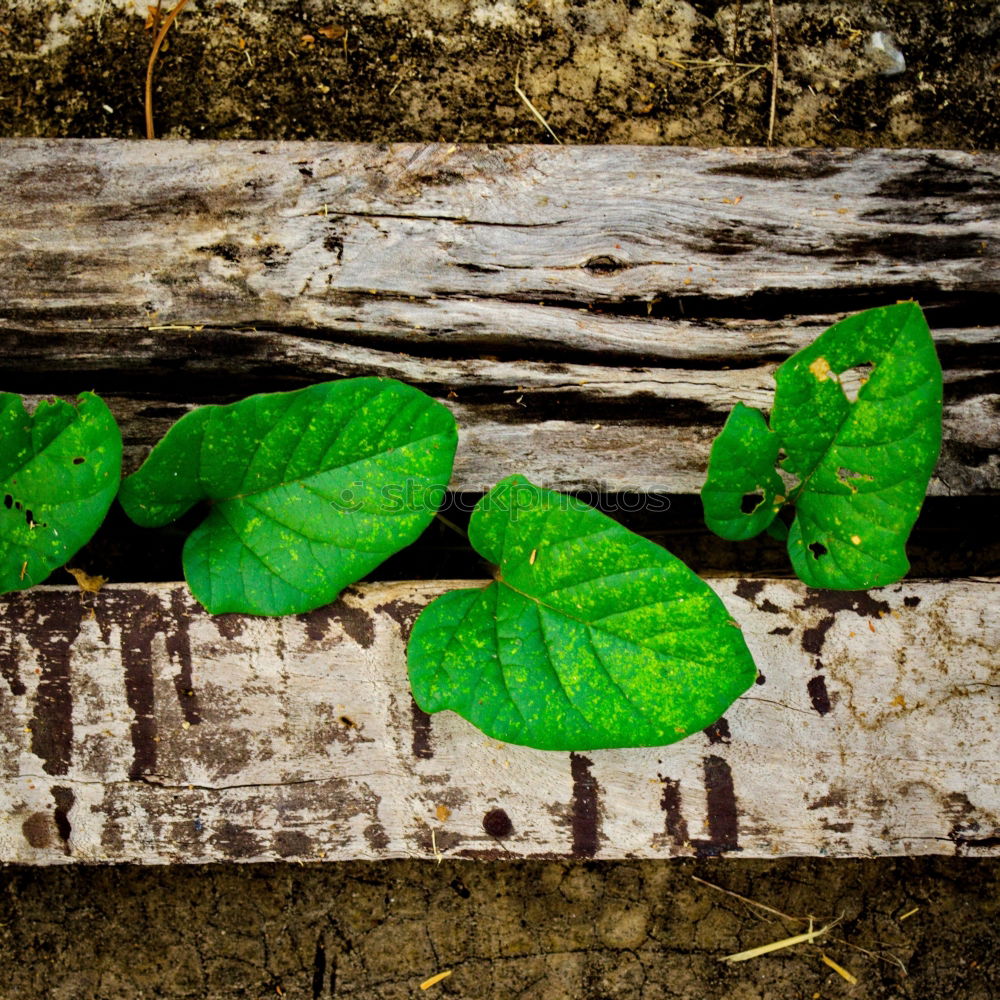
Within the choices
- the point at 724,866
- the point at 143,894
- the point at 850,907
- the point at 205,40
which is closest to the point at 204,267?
the point at 205,40

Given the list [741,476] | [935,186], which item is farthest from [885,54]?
[741,476]

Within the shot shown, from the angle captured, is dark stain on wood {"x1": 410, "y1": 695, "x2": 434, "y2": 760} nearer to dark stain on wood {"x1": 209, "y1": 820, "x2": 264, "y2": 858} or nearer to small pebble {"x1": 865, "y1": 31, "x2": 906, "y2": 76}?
dark stain on wood {"x1": 209, "y1": 820, "x2": 264, "y2": 858}

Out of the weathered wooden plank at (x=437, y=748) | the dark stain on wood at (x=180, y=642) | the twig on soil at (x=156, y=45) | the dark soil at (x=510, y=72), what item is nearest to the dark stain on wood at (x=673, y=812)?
the weathered wooden plank at (x=437, y=748)

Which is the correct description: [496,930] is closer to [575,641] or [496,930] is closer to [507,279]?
[575,641]

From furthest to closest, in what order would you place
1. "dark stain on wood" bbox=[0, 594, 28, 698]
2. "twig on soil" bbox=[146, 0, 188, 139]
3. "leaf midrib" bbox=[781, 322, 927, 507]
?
1. "twig on soil" bbox=[146, 0, 188, 139]
2. "dark stain on wood" bbox=[0, 594, 28, 698]
3. "leaf midrib" bbox=[781, 322, 927, 507]

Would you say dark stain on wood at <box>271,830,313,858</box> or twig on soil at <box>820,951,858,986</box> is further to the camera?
twig on soil at <box>820,951,858,986</box>

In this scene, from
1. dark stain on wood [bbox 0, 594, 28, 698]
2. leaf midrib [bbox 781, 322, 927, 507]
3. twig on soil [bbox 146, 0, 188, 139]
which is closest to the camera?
leaf midrib [bbox 781, 322, 927, 507]

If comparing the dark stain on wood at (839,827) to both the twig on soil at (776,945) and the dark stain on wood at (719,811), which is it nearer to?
the dark stain on wood at (719,811)

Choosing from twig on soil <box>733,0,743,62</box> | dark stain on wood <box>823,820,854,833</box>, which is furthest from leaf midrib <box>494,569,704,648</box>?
twig on soil <box>733,0,743,62</box>
